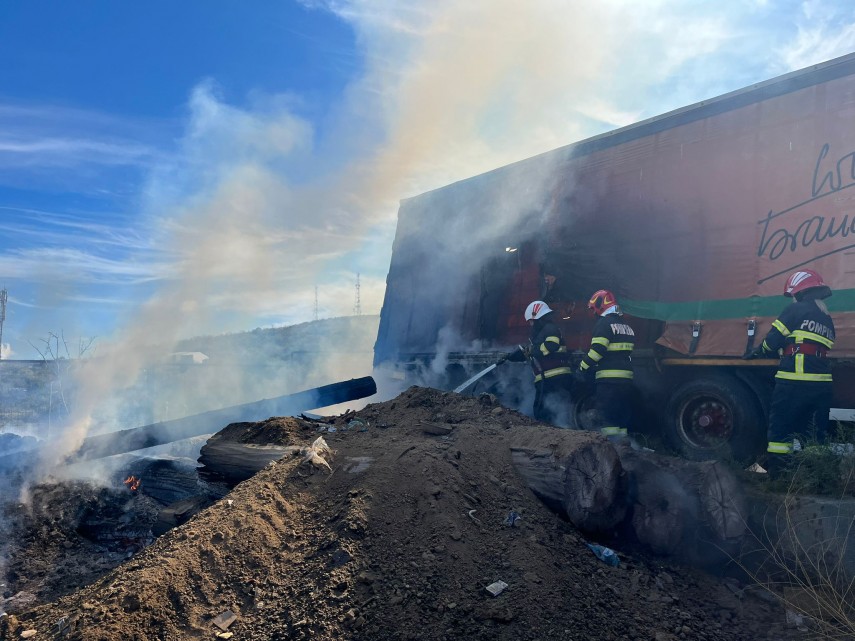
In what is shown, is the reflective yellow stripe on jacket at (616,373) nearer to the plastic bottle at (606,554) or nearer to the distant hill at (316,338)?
the plastic bottle at (606,554)

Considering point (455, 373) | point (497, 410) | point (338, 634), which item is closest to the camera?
point (338, 634)

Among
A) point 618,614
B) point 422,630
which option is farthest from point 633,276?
point 422,630

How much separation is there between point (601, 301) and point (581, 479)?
3151 mm

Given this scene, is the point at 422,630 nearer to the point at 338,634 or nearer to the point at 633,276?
the point at 338,634

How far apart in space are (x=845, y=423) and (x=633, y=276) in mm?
2581

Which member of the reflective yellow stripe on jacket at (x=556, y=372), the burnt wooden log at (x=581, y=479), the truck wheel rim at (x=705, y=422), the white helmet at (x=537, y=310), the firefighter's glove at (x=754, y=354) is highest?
the white helmet at (x=537, y=310)

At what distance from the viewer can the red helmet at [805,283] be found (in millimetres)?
4961

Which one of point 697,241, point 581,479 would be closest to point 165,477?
point 581,479

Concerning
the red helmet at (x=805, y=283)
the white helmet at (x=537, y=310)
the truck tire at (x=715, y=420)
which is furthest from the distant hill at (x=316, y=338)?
the red helmet at (x=805, y=283)

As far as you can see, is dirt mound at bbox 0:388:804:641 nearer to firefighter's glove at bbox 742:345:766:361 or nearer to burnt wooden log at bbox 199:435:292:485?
burnt wooden log at bbox 199:435:292:485

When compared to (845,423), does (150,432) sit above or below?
below

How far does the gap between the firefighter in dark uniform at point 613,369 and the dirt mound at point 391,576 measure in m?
2.41

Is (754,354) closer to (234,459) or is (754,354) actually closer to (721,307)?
(721,307)

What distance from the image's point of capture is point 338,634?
2809 millimetres
